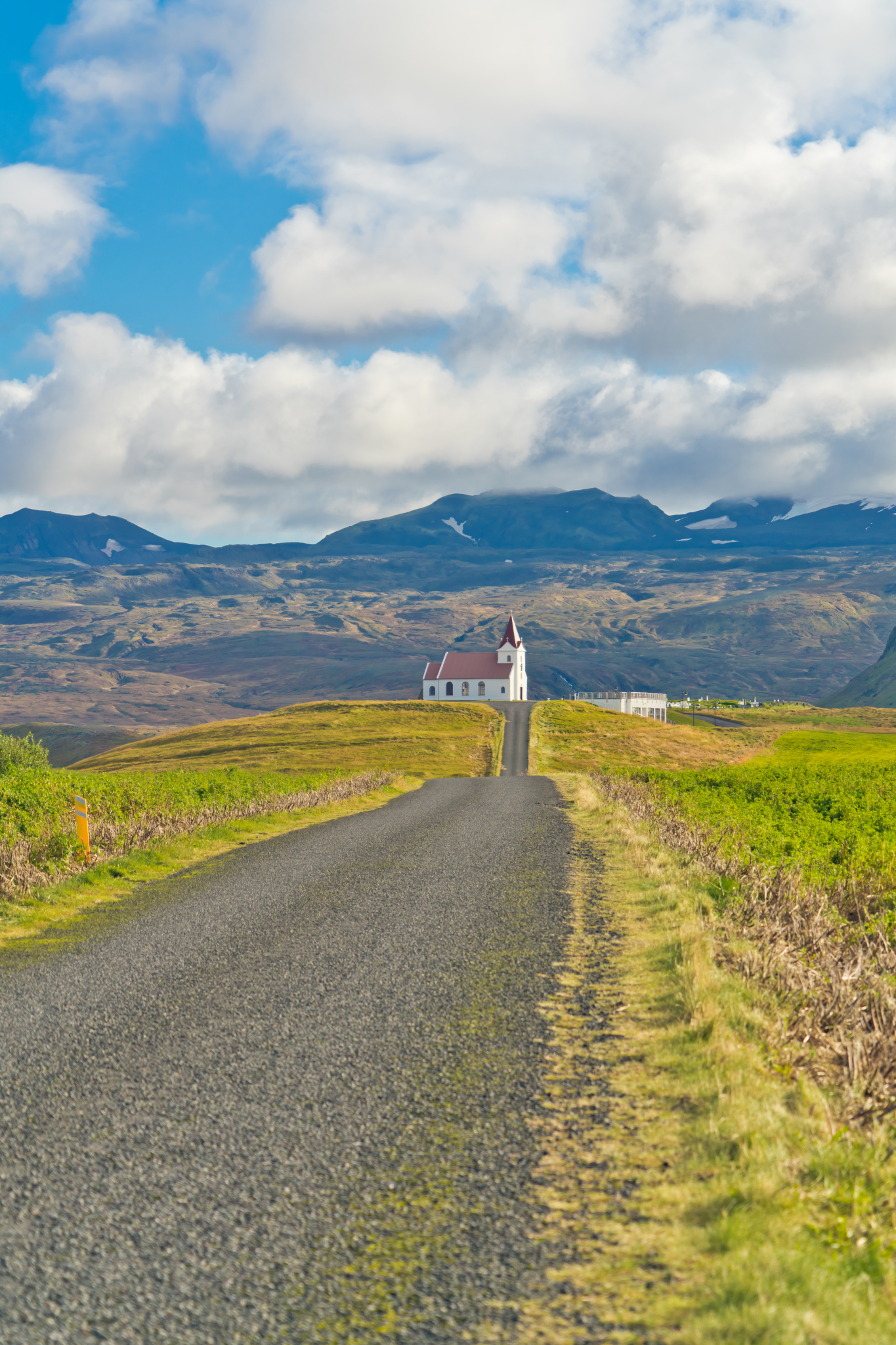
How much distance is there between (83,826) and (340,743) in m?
81.8

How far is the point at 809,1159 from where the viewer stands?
621cm

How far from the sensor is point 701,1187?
20.0ft

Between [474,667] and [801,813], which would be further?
[474,667]

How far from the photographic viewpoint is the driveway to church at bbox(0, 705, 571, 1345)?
5148 mm

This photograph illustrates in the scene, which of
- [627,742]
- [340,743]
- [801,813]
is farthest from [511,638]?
[801,813]

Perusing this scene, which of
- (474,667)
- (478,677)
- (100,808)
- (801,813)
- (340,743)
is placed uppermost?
(474,667)

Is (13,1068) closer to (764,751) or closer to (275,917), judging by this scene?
(275,917)

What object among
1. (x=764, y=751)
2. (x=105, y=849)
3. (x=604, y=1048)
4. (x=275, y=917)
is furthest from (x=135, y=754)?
(x=604, y=1048)

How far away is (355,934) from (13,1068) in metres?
6.19

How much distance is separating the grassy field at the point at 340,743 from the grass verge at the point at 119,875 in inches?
1825

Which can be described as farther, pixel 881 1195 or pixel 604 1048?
pixel 604 1048

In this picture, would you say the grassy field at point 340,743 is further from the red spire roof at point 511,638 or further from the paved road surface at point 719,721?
the paved road surface at point 719,721

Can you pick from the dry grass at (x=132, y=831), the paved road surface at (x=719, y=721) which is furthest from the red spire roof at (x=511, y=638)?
the dry grass at (x=132, y=831)

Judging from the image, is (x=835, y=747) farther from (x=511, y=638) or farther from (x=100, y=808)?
(x=511, y=638)
